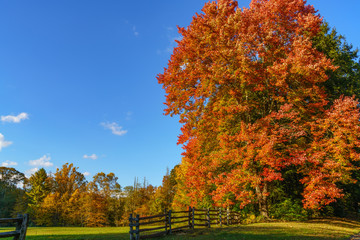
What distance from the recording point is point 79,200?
49.6m

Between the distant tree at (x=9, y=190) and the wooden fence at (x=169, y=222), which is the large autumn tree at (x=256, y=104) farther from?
the distant tree at (x=9, y=190)

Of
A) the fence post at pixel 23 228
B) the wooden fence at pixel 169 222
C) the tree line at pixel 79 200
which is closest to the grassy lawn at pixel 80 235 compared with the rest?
the wooden fence at pixel 169 222

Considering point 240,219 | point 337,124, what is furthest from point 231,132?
point 240,219

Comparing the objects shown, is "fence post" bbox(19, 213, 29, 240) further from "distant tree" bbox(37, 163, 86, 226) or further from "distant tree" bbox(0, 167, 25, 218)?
"distant tree" bbox(0, 167, 25, 218)

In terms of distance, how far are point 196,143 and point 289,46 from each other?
11487 mm

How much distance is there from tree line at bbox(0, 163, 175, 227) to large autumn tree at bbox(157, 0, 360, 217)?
3896 cm

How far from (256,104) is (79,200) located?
1868 inches

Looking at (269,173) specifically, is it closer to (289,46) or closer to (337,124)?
(337,124)

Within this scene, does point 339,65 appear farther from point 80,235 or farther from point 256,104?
point 80,235

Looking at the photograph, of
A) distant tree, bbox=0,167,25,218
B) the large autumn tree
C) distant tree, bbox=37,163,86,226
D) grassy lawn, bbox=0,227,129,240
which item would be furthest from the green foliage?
distant tree, bbox=0,167,25,218

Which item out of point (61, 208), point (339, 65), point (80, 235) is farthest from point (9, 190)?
point (339, 65)

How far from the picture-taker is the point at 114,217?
180 feet

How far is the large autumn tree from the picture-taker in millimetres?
14781

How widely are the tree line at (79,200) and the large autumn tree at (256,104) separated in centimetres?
3896
